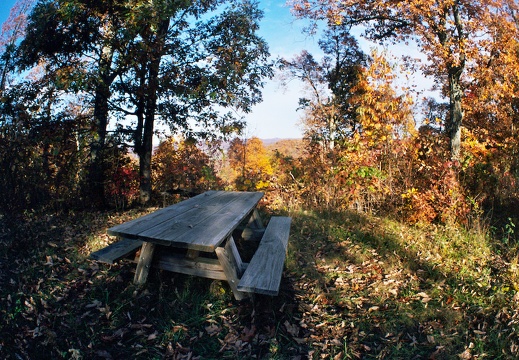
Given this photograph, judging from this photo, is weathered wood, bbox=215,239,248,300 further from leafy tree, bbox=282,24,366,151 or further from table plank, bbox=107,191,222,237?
leafy tree, bbox=282,24,366,151

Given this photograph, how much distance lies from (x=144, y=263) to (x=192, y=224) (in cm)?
63

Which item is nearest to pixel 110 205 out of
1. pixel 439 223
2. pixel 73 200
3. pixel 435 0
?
pixel 73 200

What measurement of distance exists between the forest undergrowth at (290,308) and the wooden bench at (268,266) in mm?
398

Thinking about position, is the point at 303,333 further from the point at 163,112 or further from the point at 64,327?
→ the point at 163,112

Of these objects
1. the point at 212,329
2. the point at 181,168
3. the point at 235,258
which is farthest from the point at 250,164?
the point at 212,329

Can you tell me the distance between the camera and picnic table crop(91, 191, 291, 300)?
246 centimetres

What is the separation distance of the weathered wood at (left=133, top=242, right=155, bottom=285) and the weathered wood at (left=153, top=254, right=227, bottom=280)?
135 mm

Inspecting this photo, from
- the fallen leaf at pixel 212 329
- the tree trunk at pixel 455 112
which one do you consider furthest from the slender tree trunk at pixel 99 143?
the tree trunk at pixel 455 112

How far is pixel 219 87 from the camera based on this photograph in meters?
5.83

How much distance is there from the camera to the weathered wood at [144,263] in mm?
2953

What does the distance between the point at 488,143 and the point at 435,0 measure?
453cm

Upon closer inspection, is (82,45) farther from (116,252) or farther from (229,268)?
(229,268)

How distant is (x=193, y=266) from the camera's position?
9.66ft

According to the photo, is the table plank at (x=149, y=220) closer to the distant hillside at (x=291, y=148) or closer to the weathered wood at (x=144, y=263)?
the weathered wood at (x=144, y=263)
